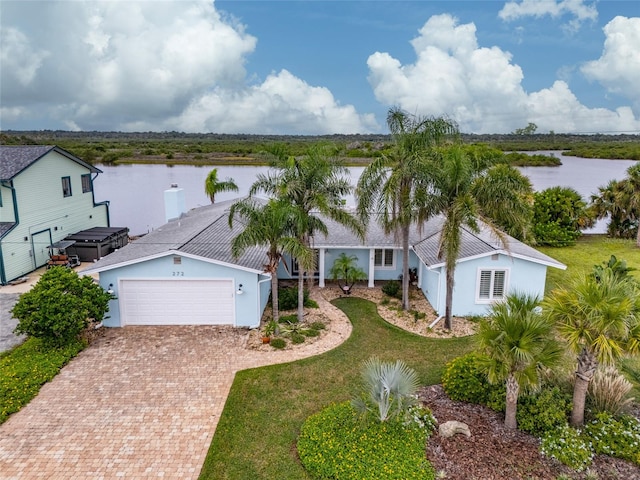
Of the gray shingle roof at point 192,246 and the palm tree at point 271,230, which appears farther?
the gray shingle roof at point 192,246

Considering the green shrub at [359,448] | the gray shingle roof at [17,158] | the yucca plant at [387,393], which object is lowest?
the green shrub at [359,448]

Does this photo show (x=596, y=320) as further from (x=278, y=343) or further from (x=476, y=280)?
(x=278, y=343)

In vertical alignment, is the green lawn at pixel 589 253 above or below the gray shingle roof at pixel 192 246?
below

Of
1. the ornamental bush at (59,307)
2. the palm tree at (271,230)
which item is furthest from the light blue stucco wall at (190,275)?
the palm tree at (271,230)

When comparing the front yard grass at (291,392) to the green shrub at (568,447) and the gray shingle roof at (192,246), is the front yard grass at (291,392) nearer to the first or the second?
the green shrub at (568,447)

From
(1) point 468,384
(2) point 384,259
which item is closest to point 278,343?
(1) point 468,384

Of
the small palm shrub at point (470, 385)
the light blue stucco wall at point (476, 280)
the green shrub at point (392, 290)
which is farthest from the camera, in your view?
the green shrub at point (392, 290)

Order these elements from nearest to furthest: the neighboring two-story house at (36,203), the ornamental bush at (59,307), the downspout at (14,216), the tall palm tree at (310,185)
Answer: the ornamental bush at (59,307) → the tall palm tree at (310,185) → the downspout at (14,216) → the neighboring two-story house at (36,203)

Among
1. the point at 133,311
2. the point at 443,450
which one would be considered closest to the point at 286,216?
the point at 133,311
